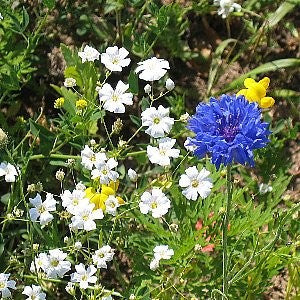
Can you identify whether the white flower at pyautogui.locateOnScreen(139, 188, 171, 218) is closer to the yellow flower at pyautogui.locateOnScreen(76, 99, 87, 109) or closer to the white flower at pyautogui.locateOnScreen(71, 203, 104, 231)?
the white flower at pyautogui.locateOnScreen(71, 203, 104, 231)

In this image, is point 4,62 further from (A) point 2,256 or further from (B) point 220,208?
(B) point 220,208

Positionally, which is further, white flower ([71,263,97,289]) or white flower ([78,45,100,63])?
white flower ([78,45,100,63])

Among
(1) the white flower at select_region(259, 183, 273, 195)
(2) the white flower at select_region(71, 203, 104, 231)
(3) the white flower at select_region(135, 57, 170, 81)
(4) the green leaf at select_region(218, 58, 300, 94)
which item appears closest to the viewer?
(2) the white flower at select_region(71, 203, 104, 231)

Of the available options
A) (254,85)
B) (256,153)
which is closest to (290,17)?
(256,153)

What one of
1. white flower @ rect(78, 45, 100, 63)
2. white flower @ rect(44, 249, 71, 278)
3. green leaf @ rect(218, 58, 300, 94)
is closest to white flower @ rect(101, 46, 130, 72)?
white flower @ rect(78, 45, 100, 63)

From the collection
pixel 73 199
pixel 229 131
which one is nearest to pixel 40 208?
pixel 73 199
